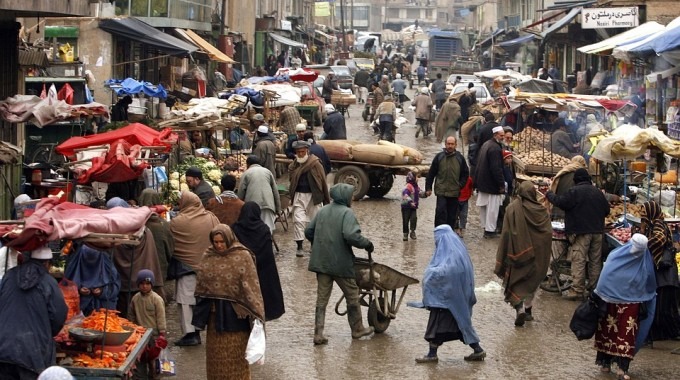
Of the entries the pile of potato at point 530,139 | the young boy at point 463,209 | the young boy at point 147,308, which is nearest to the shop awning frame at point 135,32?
the pile of potato at point 530,139

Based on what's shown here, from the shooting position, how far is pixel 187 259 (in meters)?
11.7

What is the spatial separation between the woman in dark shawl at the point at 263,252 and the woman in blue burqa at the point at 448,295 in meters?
1.32

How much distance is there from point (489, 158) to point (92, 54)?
11531mm

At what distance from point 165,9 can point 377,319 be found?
19524 millimetres

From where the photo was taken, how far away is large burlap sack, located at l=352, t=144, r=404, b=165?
67.4 ft

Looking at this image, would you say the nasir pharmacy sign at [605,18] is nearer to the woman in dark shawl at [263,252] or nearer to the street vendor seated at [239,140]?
the street vendor seated at [239,140]

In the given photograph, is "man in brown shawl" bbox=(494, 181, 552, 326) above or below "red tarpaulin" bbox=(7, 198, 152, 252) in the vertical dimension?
below

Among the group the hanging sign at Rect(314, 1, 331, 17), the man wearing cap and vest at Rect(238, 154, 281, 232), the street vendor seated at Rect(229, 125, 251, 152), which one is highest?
the hanging sign at Rect(314, 1, 331, 17)

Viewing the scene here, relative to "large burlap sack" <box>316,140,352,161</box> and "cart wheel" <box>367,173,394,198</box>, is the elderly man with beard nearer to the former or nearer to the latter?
"large burlap sack" <box>316,140,352,161</box>

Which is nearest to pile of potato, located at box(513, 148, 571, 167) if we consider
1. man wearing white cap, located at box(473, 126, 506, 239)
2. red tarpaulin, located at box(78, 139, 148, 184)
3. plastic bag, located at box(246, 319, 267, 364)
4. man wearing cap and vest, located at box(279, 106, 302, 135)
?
→ man wearing white cap, located at box(473, 126, 506, 239)

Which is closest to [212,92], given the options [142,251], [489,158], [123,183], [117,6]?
[117,6]

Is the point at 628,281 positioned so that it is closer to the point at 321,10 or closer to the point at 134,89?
the point at 134,89

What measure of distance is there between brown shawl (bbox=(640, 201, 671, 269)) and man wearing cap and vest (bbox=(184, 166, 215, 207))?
16.0 ft

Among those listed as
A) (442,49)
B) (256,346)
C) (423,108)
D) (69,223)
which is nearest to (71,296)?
(69,223)
